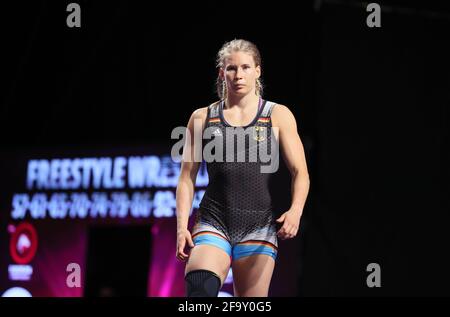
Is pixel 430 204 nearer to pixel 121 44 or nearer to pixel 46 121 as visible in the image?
pixel 121 44

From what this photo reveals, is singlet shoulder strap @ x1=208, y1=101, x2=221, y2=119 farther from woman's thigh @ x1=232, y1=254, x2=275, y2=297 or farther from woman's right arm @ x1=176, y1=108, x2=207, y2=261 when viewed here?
woman's thigh @ x1=232, y1=254, x2=275, y2=297

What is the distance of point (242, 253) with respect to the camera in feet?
8.89

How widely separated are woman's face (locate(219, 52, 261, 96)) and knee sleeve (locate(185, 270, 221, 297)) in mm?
776

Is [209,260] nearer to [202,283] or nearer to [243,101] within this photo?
[202,283]

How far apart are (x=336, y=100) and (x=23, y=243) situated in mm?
3133

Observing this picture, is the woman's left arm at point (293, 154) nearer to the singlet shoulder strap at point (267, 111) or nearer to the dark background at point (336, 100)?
the singlet shoulder strap at point (267, 111)

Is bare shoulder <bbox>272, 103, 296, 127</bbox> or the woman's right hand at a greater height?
bare shoulder <bbox>272, 103, 296, 127</bbox>

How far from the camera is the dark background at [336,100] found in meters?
5.65

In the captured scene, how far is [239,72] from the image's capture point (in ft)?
9.19

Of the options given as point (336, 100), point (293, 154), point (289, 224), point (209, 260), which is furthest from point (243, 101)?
point (336, 100)

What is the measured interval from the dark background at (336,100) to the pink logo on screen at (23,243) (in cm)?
77

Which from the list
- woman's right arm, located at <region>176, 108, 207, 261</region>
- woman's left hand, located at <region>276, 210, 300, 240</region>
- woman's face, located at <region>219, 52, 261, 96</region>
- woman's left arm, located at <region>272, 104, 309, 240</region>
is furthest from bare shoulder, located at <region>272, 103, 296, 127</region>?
woman's left hand, located at <region>276, 210, 300, 240</region>

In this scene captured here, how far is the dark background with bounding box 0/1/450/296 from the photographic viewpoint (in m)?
5.65
